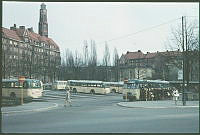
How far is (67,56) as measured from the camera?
8250 centimetres

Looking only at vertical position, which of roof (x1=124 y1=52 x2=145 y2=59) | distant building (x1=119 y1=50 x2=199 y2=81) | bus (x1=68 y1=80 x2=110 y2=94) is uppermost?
roof (x1=124 y1=52 x2=145 y2=59)

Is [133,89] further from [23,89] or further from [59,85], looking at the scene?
[59,85]

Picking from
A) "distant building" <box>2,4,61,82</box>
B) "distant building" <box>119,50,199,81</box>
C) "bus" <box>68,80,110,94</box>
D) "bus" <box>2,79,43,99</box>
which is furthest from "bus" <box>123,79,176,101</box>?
"bus" <box>68,80,110,94</box>

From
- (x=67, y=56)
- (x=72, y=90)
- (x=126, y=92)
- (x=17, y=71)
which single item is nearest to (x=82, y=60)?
(x=67, y=56)

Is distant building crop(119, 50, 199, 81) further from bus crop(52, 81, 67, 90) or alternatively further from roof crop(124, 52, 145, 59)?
bus crop(52, 81, 67, 90)

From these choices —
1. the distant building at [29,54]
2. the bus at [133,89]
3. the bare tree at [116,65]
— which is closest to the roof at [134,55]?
the distant building at [29,54]

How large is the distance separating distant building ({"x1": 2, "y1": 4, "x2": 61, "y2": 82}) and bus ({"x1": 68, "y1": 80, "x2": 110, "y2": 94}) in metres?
7.72

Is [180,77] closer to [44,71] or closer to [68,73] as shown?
[44,71]

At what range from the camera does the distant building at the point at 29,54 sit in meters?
51.8

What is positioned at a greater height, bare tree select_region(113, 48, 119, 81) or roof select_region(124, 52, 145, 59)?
roof select_region(124, 52, 145, 59)

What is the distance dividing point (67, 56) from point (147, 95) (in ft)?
154

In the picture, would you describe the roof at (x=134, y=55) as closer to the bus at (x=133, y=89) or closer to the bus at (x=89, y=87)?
the bus at (x=89, y=87)

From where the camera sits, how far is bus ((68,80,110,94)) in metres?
55.2

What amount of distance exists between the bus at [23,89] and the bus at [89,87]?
16.2 metres
